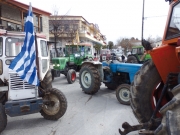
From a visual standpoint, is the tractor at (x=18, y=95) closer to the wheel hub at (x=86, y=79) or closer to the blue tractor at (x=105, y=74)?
the blue tractor at (x=105, y=74)

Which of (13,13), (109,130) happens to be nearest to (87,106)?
(109,130)

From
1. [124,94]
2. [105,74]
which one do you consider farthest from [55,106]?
[105,74]

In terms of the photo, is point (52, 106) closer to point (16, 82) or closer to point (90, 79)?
point (16, 82)

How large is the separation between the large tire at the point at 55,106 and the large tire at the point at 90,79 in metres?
2.42

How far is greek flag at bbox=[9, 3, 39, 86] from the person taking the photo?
354 centimetres

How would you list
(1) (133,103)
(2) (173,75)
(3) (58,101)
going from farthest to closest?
(3) (58,101), (1) (133,103), (2) (173,75)

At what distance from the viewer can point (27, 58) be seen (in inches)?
141

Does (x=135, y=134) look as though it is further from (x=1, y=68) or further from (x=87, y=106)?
(x=1, y=68)

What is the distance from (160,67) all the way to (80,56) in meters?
9.33

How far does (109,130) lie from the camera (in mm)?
3719

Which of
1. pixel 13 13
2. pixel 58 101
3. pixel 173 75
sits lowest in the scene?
pixel 58 101

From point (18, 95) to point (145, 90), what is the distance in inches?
104

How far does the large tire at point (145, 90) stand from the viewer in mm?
2605

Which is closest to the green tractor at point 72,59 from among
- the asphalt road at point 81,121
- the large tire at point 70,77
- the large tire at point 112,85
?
the large tire at point 70,77
